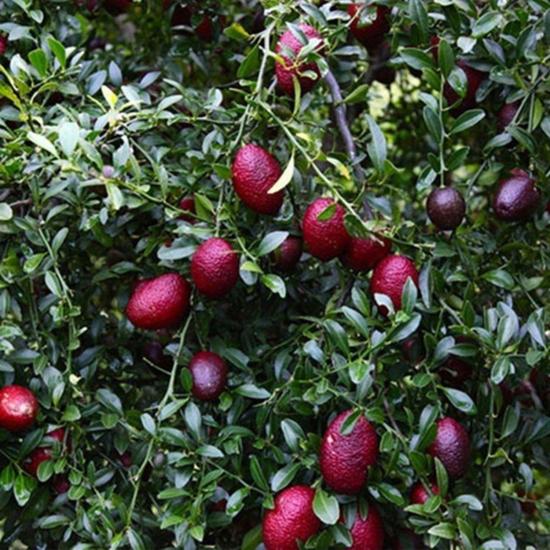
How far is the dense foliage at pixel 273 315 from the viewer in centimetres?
107

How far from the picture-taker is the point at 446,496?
1066 millimetres

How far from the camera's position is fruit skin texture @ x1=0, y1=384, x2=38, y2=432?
111 centimetres

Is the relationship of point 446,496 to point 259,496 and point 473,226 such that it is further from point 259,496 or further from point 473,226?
point 473,226

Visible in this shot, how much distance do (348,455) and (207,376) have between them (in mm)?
203

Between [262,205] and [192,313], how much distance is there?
169mm

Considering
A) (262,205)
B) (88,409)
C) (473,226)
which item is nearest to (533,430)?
(473,226)

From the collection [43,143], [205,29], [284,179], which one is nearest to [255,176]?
[284,179]

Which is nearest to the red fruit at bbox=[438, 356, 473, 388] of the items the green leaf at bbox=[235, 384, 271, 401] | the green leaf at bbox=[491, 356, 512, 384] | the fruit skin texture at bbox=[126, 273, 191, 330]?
the green leaf at bbox=[491, 356, 512, 384]

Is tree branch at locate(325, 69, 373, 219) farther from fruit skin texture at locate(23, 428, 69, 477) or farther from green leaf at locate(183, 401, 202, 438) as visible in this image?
fruit skin texture at locate(23, 428, 69, 477)

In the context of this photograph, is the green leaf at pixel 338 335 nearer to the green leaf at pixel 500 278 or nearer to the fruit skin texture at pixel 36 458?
the green leaf at pixel 500 278

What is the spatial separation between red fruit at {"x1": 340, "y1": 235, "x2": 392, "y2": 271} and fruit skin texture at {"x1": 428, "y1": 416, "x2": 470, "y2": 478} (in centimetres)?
20

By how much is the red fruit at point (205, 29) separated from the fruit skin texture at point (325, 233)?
0.58m

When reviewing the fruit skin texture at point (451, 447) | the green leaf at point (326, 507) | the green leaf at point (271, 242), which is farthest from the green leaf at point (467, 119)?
the green leaf at point (326, 507)

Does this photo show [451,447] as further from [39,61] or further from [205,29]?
[205,29]
